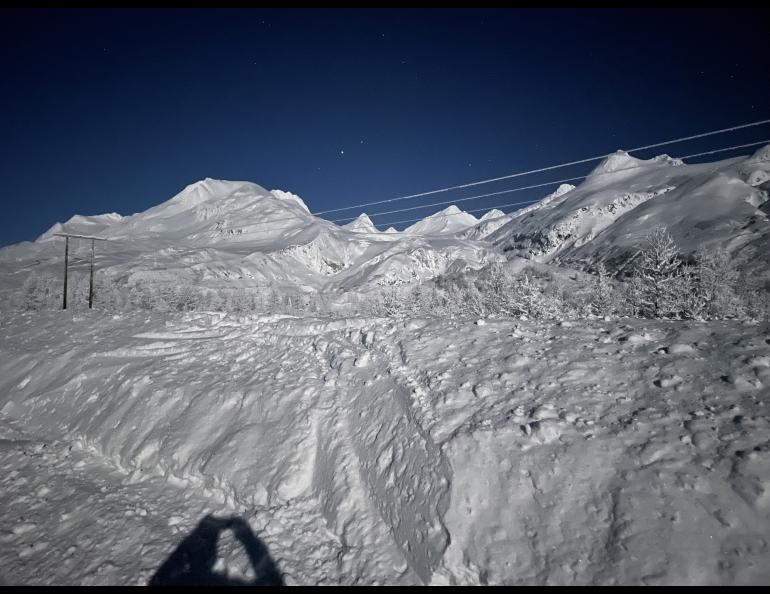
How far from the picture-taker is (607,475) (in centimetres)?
504

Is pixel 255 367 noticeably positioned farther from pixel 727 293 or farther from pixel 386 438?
pixel 727 293

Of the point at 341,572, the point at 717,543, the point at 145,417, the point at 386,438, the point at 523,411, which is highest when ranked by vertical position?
the point at 523,411

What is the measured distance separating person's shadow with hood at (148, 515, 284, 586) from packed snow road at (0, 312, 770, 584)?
178 mm

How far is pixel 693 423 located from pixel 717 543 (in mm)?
1903

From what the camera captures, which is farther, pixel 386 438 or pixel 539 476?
pixel 386 438

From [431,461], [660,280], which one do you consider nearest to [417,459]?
[431,461]

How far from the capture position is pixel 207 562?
577 centimetres

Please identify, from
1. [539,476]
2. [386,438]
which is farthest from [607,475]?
[386,438]

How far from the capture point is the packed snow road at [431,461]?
14.9 feet

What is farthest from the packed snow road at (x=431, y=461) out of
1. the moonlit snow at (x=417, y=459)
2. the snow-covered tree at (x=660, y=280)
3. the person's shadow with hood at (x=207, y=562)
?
the snow-covered tree at (x=660, y=280)

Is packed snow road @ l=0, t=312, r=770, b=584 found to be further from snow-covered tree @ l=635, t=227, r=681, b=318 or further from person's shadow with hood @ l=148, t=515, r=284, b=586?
snow-covered tree @ l=635, t=227, r=681, b=318

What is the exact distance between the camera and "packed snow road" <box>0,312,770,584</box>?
4.55 metres

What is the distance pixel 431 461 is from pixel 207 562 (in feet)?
14.4

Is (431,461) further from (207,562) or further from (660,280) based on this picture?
(660,280)
